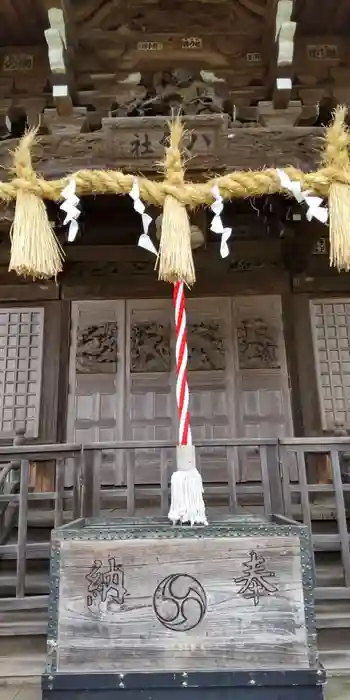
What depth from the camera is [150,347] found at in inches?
240

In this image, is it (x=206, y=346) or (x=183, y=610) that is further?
(x=206, y=346)

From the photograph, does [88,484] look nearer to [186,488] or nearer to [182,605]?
[186,488]

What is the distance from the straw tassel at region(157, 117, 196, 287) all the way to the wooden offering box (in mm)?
1616

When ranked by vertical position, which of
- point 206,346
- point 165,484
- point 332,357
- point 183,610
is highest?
point 206,346

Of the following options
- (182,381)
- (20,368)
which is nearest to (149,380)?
(20,368)

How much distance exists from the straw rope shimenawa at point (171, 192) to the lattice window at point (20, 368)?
2.39 m

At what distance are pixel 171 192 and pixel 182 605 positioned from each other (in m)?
2.58

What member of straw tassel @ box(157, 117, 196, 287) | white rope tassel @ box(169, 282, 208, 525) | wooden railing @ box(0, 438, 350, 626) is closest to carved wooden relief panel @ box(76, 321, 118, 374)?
wooden railing @ box(0, 438, 350, 626)

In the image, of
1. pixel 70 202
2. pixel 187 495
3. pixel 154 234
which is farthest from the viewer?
pixel 154 234

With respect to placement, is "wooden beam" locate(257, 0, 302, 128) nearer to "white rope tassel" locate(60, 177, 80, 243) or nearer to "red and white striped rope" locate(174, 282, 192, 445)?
"white rope tassel" locate(60, 177, 80, 243)

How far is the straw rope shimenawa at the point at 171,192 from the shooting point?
371cm

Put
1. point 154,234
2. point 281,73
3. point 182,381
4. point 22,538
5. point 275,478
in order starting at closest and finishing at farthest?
point 182,381 < point 22,538 < point 275,478 < point 281,73 < point 154,234

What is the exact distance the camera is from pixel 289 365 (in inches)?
241

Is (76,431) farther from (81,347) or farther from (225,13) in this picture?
(225,13)
